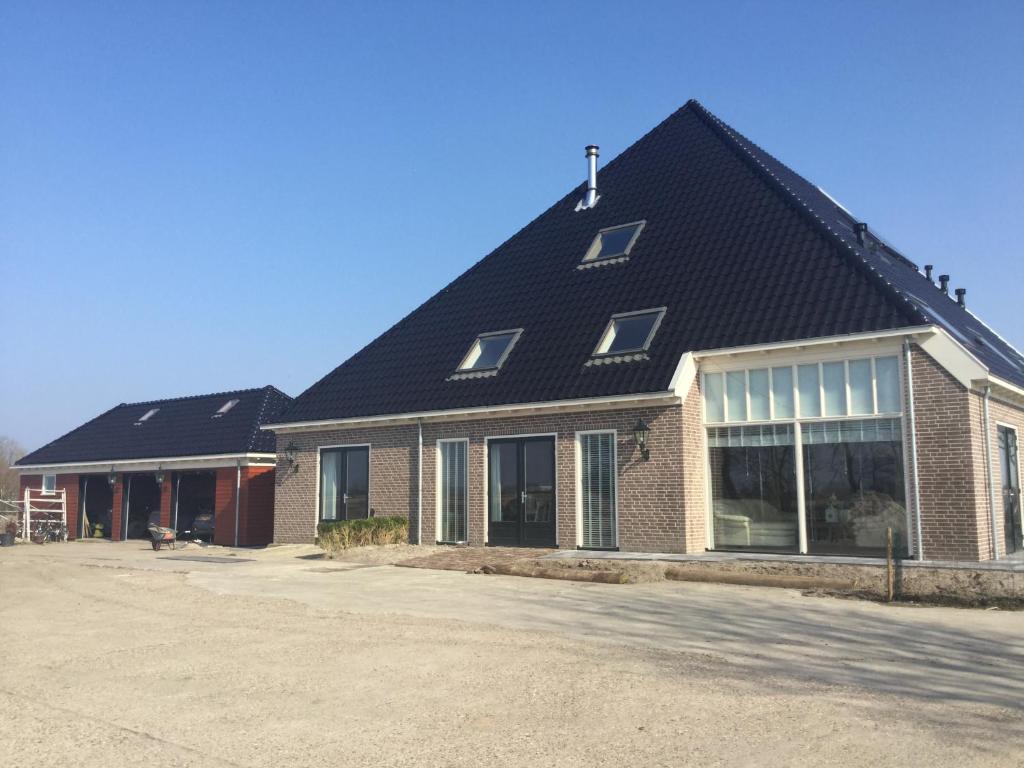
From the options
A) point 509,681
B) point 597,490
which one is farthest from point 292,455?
point 509,681

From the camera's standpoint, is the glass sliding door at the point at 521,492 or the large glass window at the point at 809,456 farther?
the glass sliding door at the point at 521,492

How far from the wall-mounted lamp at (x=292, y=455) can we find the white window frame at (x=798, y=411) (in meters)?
11.3

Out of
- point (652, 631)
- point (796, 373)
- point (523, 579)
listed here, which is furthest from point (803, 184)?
point (652, 631)

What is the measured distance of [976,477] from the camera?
13914 mm

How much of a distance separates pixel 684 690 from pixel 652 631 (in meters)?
2.83

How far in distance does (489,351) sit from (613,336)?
141 inches

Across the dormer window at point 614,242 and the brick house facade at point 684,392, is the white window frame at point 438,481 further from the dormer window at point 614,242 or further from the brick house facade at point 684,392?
the dormer window at point 614,242

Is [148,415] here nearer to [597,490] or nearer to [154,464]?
[154,464]

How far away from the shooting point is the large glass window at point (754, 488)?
51.7ft

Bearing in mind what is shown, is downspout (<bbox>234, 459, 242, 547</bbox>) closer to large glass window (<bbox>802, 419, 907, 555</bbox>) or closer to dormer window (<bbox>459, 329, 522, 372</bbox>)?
dormer window (<bbox>459, 329, 522, 372</bbox>)

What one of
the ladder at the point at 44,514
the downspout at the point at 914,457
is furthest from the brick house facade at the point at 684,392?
the ladder at the point at 44,514

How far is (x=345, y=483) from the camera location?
2173 centimetres

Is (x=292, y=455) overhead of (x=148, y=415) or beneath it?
beneath

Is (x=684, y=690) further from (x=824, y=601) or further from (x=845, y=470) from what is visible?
(x=845, y=470)
